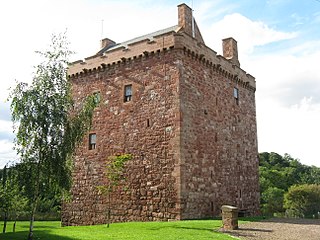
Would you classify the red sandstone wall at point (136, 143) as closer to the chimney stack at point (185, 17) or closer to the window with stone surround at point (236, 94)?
the chimney stack at point (185, 17)

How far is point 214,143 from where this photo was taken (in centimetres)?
2211

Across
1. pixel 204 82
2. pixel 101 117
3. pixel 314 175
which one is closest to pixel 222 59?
pixel 204 82

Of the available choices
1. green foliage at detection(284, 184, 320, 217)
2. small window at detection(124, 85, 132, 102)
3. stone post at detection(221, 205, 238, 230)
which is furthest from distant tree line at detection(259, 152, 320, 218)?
small window at detection(124, 85, 132, 102)

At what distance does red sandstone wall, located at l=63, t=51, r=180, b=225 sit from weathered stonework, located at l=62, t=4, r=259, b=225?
55mm

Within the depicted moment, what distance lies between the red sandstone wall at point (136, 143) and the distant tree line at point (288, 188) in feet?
54.2

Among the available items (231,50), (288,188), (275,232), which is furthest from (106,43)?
(288,188)

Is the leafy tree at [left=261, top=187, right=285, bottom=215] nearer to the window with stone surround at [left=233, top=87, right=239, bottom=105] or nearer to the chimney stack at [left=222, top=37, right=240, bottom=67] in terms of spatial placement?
the window with stone surround at [left=233, top=87, right=239, bottom=105]

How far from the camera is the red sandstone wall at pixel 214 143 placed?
19609 mm

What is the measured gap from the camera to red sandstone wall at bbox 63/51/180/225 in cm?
1933

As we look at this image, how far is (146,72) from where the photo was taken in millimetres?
21344

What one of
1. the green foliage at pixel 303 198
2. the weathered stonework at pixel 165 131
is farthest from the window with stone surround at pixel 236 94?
the green foliage at pixel 303 198

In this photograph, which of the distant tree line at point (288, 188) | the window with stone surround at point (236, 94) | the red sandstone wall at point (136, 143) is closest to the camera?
the red sandstone wall at point (136, 143)

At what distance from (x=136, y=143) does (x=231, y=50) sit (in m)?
11.0

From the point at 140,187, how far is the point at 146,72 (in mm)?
6612
